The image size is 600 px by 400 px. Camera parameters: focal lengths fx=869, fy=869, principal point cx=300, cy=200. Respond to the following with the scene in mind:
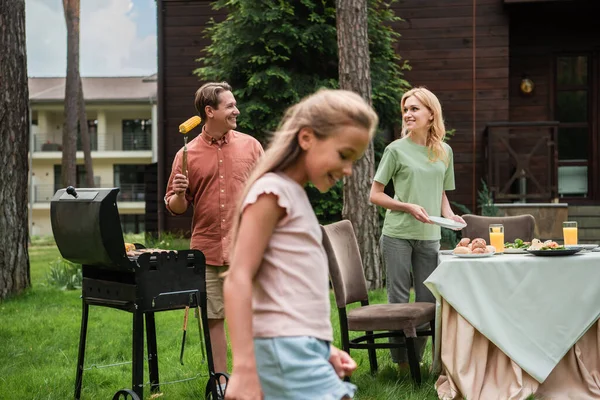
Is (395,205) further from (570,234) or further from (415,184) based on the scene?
(570,234)

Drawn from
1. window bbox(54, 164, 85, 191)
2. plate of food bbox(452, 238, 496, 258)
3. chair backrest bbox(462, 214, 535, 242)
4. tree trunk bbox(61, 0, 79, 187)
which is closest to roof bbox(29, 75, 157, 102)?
window bbox(54, 164, 85, 191)

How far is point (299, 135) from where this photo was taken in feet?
6.97

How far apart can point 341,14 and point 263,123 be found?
82.1 inches

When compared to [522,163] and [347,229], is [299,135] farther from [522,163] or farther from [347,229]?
[522,163]

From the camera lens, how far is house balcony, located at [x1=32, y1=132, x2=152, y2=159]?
45.6 metres

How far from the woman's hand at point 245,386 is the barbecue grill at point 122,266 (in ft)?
6.76

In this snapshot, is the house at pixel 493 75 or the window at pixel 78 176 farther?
the window at pixel 78 176

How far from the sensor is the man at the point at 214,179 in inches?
176

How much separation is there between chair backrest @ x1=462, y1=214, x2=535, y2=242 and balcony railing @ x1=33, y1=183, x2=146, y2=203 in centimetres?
3975

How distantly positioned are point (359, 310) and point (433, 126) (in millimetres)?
1204

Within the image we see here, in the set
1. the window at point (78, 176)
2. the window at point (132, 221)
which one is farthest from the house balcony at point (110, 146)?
the window at point (132, 221)

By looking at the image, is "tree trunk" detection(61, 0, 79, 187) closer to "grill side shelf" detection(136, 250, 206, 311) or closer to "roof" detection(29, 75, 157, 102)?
"grill side shelf" detection(136, 250, 206, 311)

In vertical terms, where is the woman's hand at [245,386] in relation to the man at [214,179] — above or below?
below

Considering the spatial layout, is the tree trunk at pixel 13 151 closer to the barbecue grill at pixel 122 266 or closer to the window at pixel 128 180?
the barbecue grill at pixel 122 266
